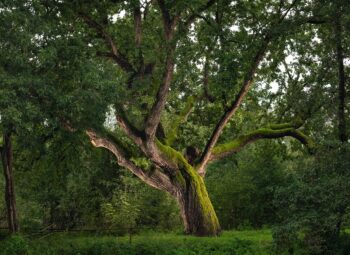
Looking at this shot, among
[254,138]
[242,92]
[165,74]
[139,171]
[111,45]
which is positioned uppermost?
[111,45]

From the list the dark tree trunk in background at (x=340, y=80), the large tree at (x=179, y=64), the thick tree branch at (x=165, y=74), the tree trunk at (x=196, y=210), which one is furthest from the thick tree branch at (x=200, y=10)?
the tree trunk at (x=196, y=210)

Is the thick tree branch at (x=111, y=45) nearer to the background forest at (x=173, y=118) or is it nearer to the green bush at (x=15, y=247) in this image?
Result: the background forest at (x=173, y=118)

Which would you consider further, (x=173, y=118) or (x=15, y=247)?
(x=173, y=118)

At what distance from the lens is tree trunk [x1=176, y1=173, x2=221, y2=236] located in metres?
19.5

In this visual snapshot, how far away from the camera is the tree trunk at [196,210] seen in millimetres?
19484

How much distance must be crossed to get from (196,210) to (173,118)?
5.88 meters

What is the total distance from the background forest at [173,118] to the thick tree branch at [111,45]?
0.24 ft

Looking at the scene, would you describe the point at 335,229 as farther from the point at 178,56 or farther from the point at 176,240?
the point at 178,56

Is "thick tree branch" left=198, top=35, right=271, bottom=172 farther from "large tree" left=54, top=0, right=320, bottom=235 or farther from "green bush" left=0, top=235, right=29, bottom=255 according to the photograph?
"green bush" left=0, top=235, right=29, bottom=255

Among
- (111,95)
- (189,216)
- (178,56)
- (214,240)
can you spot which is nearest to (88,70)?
(111,95)

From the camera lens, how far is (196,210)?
19.7 m

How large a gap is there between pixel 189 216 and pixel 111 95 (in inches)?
329

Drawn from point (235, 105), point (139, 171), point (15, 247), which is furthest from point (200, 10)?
point (15, 247)

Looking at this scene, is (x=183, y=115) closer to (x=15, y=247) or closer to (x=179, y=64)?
(x=179, y=64)
